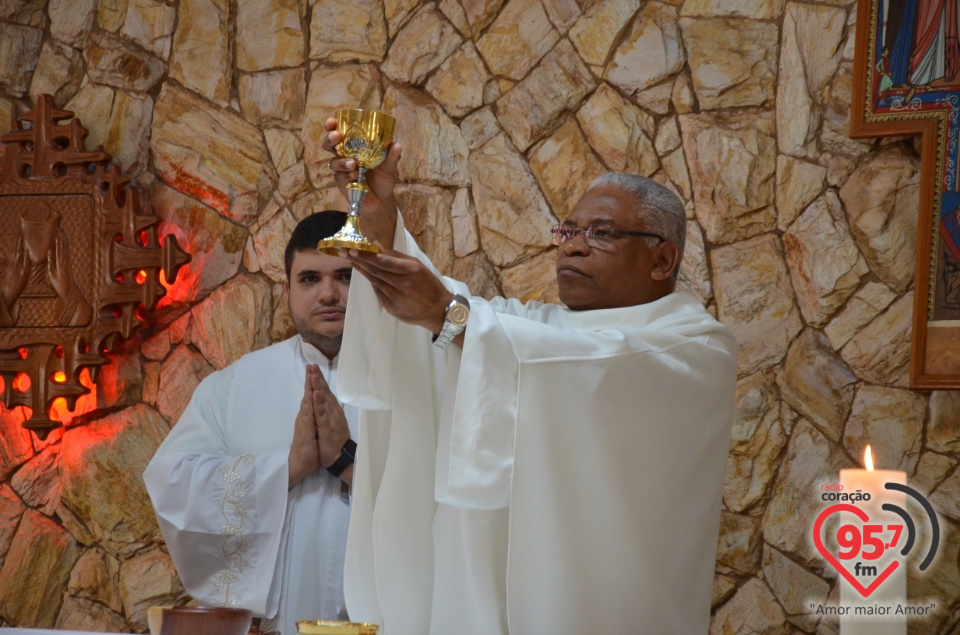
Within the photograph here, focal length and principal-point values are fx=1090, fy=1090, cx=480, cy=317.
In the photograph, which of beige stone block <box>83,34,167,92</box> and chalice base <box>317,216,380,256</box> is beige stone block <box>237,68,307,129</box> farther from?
chalice base <box>317,216,380,256</box>

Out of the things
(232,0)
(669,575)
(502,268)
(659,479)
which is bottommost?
(669,575)

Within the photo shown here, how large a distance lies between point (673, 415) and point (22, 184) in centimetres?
358

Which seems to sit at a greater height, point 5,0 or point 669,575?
point 5,0

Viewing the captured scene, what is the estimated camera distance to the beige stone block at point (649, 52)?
4578 millimetres

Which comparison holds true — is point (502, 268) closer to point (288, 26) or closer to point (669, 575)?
point (288, 26)

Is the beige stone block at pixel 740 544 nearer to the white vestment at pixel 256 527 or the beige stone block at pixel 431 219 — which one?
the white vestment at pixel 256 527

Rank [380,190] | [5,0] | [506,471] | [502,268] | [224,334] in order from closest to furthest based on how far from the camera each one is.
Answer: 1. [506,471]
2. [380,190]
3. [502,268]
4. [224,334]
5. [5,0]

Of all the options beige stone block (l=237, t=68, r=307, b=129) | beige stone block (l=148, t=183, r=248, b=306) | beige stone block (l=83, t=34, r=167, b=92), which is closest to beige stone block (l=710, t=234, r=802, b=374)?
beige stone block (l=237, t=68, r=307, b=129)

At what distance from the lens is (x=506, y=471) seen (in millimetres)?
2709

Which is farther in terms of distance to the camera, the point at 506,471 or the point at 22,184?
the point at 22,184

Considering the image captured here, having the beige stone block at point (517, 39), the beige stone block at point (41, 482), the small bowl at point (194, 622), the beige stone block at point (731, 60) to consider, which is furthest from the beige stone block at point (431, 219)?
the small bowl at point (194, 622)

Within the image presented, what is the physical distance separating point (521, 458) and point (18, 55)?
13.1 ft

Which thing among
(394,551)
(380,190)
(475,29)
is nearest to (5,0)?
(475,29)

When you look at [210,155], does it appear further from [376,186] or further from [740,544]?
[740,544]
